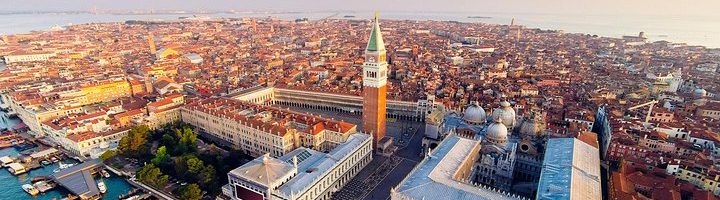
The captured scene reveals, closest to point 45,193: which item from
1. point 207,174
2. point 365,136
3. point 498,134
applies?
point 207,174

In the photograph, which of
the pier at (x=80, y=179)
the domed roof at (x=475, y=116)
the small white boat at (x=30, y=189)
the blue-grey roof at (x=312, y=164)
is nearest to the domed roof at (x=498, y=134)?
the domed roof at (x=475, y=116)

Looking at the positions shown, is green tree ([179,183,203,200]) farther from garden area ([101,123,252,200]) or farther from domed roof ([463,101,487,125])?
domed roof ([463,101,487,125])

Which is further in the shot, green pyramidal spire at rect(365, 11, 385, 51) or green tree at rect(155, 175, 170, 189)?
green pyramidal spire at rect(365, 11, 385, 51)

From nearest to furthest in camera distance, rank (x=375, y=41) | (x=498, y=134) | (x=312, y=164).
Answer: (x=312, y=164) → (x=498, y=134) → (x=375, y=41)

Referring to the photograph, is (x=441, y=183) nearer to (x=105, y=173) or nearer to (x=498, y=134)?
(x=498, y=134)

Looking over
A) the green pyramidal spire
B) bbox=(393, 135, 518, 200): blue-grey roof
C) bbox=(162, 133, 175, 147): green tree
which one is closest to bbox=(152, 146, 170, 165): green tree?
bbox=(162, 133, 175, 147): green tree

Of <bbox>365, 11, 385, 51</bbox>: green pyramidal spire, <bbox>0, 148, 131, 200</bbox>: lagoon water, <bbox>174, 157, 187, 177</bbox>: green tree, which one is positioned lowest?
Answer: <bbox>0, 148, 131, 200</bbox>: lagoon water
